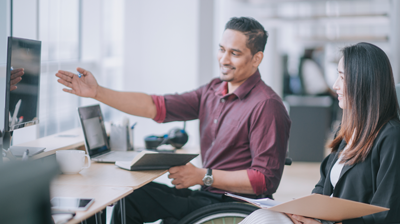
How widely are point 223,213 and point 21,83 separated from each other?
1.05m

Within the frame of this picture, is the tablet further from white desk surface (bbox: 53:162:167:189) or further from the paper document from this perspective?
the paper document

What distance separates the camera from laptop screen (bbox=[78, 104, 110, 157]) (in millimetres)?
2008

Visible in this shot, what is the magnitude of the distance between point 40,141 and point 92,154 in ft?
1.06

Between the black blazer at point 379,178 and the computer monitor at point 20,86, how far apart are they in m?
1.36

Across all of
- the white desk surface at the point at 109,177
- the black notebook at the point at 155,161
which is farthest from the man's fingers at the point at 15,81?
the black notebook at the point at 155,161

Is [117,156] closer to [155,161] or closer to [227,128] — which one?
[155,161]

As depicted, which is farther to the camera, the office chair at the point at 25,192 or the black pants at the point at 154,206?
the black pants at the point at 154,206

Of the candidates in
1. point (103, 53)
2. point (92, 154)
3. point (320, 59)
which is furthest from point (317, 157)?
point (92, 154)

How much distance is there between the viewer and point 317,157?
5211mm

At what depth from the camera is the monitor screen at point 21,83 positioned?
4.97 ft

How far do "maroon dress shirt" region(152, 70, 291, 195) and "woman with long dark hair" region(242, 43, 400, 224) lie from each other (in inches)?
15.6

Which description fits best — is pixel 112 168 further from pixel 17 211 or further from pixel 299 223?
pixel 17 211

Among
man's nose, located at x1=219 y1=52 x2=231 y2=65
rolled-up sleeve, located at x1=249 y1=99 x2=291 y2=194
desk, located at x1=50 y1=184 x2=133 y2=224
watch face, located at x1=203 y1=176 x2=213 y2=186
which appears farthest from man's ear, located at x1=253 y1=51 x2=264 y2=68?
desk, located at x1=50 y1=184 x2=133 y2=224

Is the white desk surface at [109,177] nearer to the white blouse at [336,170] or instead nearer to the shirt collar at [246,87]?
the shirt collar at [246,87]
